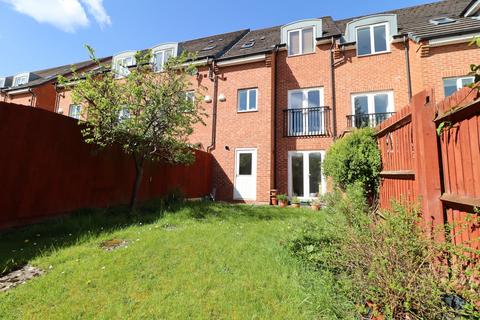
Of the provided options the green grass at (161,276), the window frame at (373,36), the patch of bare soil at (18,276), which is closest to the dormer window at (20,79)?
the green grass at (161,276)

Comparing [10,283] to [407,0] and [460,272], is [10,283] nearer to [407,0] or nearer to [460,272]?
[460,272]

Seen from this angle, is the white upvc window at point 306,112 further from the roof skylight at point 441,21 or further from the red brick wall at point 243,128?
the roof skylight at point 441,21

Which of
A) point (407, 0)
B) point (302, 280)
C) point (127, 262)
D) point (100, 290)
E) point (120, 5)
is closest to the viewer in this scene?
point (100, 290)

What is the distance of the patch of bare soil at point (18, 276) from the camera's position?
9.70 feet

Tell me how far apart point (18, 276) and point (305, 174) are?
10.0 m

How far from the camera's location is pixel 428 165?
9.34ft

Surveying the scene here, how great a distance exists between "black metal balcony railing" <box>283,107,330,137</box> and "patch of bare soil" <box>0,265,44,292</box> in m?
10.2

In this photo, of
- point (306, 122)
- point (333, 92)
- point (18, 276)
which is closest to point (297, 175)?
point (306, 122)

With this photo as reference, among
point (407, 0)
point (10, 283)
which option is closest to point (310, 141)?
point (407, 0)

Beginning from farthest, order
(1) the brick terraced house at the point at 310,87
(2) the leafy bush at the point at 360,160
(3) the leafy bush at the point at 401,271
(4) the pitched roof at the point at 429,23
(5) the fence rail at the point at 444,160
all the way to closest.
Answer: (1) the brick terraced house at the point at 310,87 < (4) the pitched roof at the point at 429,23 < (2) the leafy bush at the point at 360,160 < (5) the fence rail at the point at 444,160 < (3) the leafy bush at the point at 401,271

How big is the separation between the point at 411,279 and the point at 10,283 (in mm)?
4368

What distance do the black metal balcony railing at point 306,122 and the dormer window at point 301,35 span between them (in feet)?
10.1

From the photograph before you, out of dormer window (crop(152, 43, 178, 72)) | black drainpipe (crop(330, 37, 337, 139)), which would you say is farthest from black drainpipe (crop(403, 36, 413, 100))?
dormer window (crop(152, 43, 178, 72))

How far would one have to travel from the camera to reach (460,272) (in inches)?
83.0
